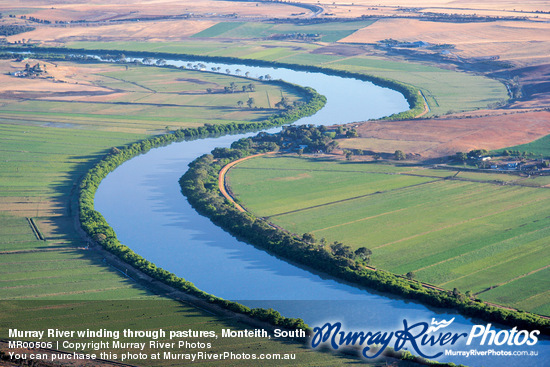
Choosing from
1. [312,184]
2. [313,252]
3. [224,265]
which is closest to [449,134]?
[312,184]

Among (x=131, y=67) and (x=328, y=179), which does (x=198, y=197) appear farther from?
(x=131, y=67)

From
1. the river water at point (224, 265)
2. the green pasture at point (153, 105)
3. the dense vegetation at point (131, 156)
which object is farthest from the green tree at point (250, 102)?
the river water at point (224, 265)

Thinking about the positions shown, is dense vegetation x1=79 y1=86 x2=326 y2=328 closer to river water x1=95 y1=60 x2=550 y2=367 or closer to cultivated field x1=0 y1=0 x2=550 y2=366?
river water x1=95 y1=60 x2=550 y2=367

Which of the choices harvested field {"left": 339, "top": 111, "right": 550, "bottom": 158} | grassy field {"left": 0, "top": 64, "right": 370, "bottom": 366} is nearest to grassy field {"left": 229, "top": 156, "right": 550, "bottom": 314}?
harvested field {"left": 339, "top": 111, "right": 550, "bottom": 158}

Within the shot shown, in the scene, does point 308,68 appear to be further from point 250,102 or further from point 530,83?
point 530,83

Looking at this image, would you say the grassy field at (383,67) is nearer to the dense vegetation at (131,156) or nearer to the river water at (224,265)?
the dense vegetation at (131,156)
